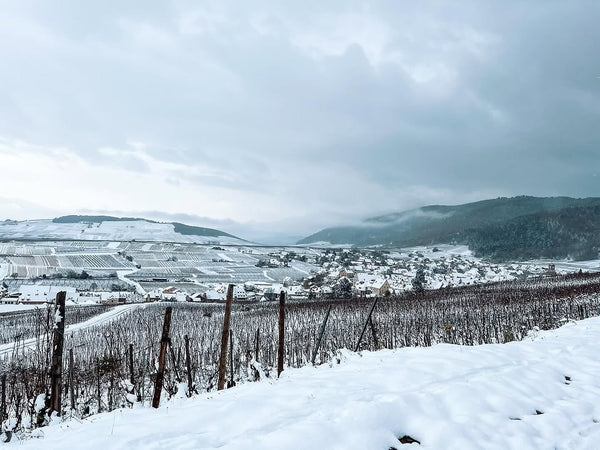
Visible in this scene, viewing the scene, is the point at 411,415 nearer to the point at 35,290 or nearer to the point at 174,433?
the point at 174,433

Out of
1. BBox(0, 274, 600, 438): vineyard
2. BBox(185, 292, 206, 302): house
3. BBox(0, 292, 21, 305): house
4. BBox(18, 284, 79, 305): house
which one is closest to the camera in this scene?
BBox(0, 274, 600, 438): vineyard

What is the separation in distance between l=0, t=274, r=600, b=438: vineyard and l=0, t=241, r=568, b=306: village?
2512 cm

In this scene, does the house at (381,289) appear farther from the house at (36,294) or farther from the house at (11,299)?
the house at (11,299)

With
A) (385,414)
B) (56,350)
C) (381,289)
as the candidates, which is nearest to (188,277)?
(381,289)

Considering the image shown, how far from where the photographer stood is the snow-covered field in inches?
184

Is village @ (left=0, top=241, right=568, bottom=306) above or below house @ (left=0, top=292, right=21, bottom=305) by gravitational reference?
above

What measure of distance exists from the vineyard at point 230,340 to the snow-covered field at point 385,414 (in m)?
2.56

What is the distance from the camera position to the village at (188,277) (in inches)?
4008

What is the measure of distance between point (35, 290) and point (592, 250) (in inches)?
8961

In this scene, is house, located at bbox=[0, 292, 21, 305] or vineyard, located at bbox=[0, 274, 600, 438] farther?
house, located at bbox=[0, 292, 21, 305]

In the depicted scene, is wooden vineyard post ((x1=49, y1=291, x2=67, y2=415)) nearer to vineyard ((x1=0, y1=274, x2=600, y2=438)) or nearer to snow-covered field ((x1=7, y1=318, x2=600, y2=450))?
vineyard ((x1=0, y1=274, x2=600, y2=438))

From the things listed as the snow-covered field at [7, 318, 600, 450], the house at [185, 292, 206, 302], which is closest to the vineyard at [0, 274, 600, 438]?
the snow-covered field at [7, 318, 600, 450]

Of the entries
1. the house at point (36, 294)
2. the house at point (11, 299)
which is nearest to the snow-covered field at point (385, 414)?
the house at point (36, 294)

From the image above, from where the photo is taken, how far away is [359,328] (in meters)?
36.7
